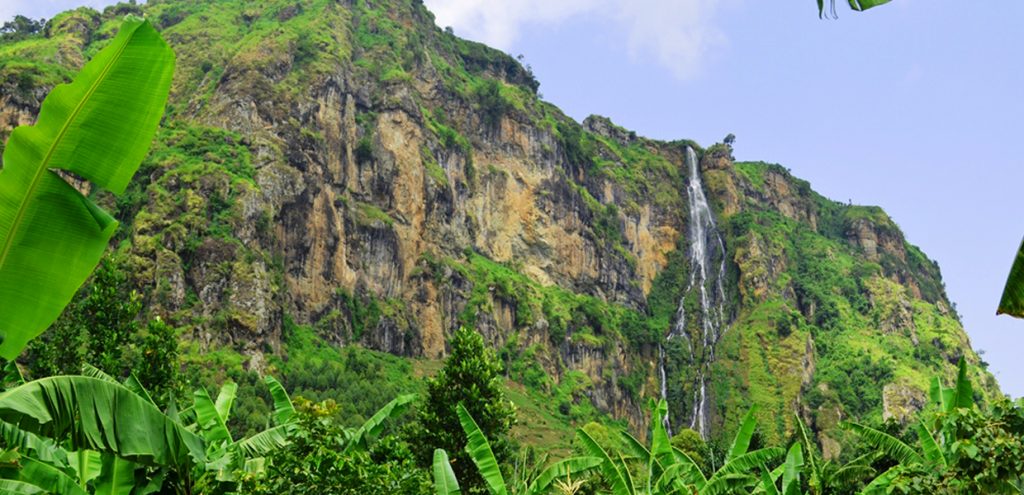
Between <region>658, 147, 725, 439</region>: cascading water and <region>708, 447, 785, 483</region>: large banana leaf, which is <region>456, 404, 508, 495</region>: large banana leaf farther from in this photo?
<region>658, 147, 725, 439</region>: cascading water

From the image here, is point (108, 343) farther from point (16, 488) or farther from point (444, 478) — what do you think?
point (16, 488)

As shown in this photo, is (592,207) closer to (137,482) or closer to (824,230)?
(824,230)

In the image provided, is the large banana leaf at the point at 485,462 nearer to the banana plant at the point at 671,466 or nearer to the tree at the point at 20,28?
the banana plant at the point at 671,466

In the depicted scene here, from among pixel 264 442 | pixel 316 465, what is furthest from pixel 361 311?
pixel 316 465

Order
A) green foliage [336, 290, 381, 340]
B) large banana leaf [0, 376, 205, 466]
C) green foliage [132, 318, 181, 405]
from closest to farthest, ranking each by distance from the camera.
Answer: large banana leaf [0, 376, 205, 466] → green foliage [132, 318, 181, 405] → green foliage [336, 290, 381, 340]

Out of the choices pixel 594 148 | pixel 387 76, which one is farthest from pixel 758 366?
pixel 387 76

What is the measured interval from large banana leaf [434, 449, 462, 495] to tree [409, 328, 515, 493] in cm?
1360

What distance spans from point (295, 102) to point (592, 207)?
2070 inches

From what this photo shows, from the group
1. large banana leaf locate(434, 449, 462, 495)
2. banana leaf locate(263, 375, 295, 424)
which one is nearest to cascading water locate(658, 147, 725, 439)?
banana leaf locate(263, 375, 295, 424)

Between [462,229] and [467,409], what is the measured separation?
8672 centimetres

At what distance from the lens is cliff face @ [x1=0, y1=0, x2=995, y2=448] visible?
7975 centimetres

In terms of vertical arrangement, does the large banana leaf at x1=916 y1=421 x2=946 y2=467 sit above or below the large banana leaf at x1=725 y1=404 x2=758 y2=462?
above

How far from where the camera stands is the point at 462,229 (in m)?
114

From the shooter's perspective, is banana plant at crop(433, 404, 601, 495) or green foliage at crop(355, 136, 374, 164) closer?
banana plant at crop(433, 404, 601, 495)
